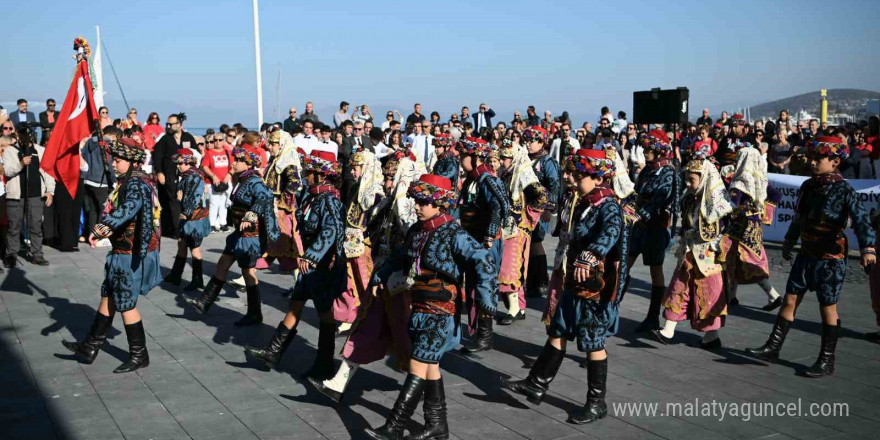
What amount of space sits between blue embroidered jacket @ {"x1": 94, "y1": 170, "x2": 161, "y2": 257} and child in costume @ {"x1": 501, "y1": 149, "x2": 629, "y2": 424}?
3.62 metres

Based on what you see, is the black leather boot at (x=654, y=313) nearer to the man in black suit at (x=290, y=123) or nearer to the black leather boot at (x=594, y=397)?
the black leather boot at (x=594, y=397)

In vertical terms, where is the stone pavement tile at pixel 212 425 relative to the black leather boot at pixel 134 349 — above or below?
below

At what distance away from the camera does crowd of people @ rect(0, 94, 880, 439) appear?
221 inches

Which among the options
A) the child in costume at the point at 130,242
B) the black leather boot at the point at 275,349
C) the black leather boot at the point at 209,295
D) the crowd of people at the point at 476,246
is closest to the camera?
the crowd of people at the point at 476,246

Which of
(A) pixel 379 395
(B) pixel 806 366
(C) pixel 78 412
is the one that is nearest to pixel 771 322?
(B) pixel 806 366

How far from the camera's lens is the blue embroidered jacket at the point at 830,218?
6.97 m

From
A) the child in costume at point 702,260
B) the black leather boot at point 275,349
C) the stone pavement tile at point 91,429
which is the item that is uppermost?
the child in costume at point 702,260

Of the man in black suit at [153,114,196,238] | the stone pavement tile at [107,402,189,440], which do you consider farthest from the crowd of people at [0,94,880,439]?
the man in black suit at [153,114,196,238]

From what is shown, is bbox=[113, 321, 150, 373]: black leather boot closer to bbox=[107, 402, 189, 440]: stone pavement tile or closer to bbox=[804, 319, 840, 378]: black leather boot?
bbox=[107, 402, 189, 440]: stone pavement tile

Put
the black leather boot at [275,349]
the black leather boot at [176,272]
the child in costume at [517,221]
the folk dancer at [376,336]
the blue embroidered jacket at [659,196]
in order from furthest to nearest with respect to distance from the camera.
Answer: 1. the black leather boot at [176,272]
2. the child in costume at [517,221]
3. the blue embroidered jacket at [659,196]
4. the black leather boot at [275,349]
5. the folk dancer at [376,336]

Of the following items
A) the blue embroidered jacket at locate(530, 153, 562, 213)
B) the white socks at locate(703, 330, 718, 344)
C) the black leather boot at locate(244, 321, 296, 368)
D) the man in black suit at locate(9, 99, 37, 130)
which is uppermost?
the man in black suit at locate(9, 99, 37, 130)

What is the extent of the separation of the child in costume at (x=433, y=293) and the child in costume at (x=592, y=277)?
86cm

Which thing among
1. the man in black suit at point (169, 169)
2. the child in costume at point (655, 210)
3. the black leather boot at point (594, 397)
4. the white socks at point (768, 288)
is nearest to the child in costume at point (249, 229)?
the child in costume at point (655, 210)

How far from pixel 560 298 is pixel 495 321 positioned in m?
2.83
